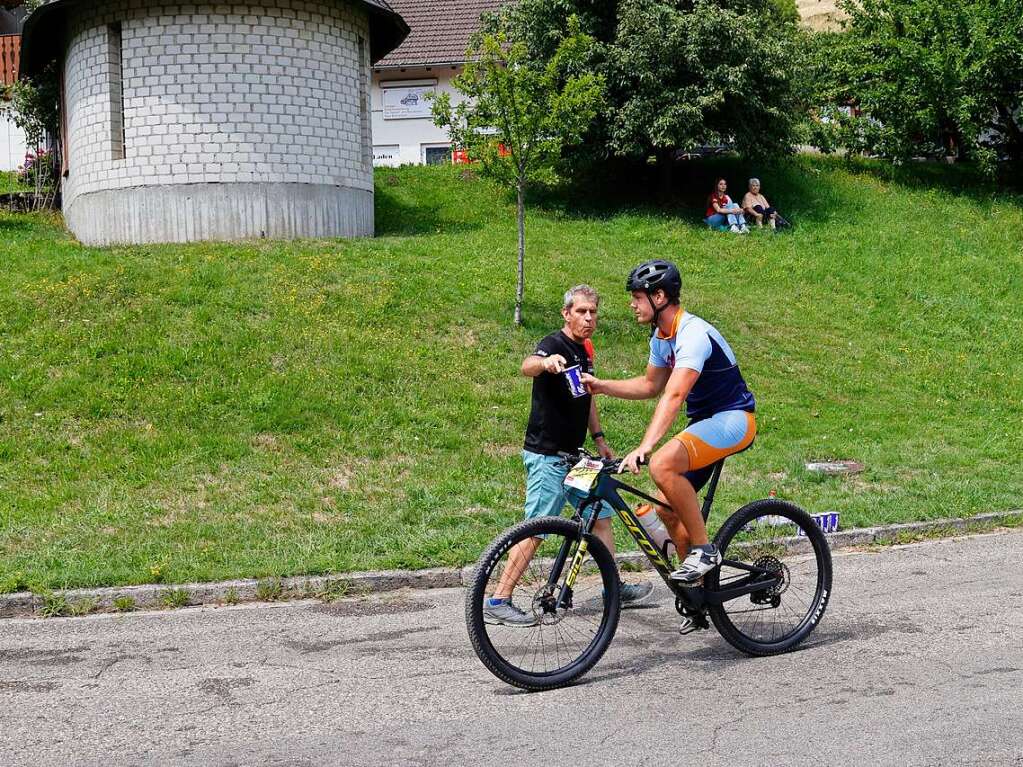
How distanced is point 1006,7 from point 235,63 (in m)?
18.5

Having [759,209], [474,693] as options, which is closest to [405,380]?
[474,693]

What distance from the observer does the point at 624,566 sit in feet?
27.5

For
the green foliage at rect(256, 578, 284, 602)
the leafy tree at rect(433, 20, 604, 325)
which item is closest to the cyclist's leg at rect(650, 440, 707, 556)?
the green foliage at rect(256, 578, 284, 602)

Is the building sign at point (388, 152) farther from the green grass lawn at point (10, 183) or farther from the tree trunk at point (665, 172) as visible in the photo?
the tree trunk at point (665, 172)

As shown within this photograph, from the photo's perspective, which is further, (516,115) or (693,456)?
(516,115)

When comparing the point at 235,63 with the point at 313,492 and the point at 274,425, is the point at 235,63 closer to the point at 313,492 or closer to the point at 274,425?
the point at 274,425

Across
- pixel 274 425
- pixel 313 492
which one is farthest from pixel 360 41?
pixel 313 492

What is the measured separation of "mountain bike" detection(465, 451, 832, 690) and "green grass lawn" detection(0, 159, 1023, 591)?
8.92 feet

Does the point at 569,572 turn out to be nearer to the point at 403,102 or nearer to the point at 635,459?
the point at 635,459

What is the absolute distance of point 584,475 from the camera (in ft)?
18.7

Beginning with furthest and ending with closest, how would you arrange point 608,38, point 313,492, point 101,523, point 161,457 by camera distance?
point 608,38 < point 161,457 < point 313,492 < point 101,523

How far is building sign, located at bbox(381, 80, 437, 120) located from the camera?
126ft

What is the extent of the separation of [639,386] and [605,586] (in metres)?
1.12

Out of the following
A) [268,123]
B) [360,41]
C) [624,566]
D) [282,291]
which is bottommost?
[624,566]
